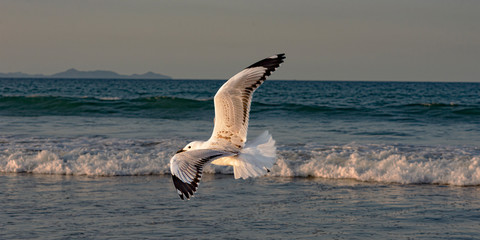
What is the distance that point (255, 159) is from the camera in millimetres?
6871

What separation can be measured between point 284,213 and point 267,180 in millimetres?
2495

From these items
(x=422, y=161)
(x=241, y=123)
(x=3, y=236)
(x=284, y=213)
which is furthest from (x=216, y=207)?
(x=422, y=161)

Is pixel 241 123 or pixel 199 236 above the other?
pixel 241 123

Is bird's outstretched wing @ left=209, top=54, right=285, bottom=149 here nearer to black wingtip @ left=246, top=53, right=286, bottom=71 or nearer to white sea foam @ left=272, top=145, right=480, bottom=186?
black wingtip @ left=246, top=53, right=286, bottom=71

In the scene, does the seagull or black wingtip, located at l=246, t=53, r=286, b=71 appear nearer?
the seagull

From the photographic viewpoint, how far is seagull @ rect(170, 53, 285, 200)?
6062 mm

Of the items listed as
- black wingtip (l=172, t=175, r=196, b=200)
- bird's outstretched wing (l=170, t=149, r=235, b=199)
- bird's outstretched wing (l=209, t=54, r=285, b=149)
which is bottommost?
black wingtip (l=172, t=175, r=196, b=200)

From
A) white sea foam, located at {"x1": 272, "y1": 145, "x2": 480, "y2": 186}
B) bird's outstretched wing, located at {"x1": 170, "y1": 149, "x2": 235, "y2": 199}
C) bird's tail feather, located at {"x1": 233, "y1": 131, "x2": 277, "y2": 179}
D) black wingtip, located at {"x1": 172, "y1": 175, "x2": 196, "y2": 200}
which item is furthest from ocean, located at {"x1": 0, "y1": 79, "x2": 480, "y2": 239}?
black wingtip, located at {"x1": 172, "y1": 175, "x2": 196, "y2": 200}

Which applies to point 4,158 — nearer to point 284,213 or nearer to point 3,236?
point 3,236

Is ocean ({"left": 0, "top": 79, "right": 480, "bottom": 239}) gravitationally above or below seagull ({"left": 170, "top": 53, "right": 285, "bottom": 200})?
below

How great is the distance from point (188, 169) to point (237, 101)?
1.38 metres

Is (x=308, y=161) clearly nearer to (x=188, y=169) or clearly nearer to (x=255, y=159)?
(x=255, y=159)

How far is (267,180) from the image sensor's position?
10703 mm

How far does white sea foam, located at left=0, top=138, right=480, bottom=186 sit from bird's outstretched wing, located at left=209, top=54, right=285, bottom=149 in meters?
4.02
